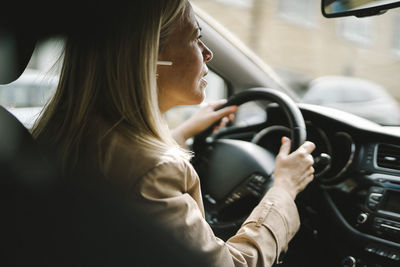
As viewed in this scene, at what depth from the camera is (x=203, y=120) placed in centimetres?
201

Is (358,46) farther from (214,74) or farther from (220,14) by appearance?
(214,74)

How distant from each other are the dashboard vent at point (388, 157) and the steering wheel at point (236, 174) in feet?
1.28

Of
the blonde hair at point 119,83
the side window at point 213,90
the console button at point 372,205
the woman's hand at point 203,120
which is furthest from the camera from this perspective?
the side window at point 213,90

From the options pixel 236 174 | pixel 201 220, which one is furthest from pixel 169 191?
pixel 236 174

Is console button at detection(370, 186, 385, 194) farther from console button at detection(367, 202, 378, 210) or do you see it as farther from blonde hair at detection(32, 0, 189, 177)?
blonde hair at detection(32, 0, 189, 177)

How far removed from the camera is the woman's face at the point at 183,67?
128cm

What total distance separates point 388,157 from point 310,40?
37.9 feet

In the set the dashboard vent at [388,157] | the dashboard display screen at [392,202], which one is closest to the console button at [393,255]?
the dashboard display screen at [392,202]

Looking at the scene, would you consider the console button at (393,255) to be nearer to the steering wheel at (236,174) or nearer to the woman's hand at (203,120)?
the steering wheel at (236,174)

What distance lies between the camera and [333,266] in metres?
1.67

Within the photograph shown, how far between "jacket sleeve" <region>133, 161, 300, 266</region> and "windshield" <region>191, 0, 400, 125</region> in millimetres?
6888

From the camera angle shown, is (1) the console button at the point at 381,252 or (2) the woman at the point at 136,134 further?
(1) the console button at the point at 381,252

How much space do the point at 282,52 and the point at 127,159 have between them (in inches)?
444

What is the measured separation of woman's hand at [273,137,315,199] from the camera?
135cm
